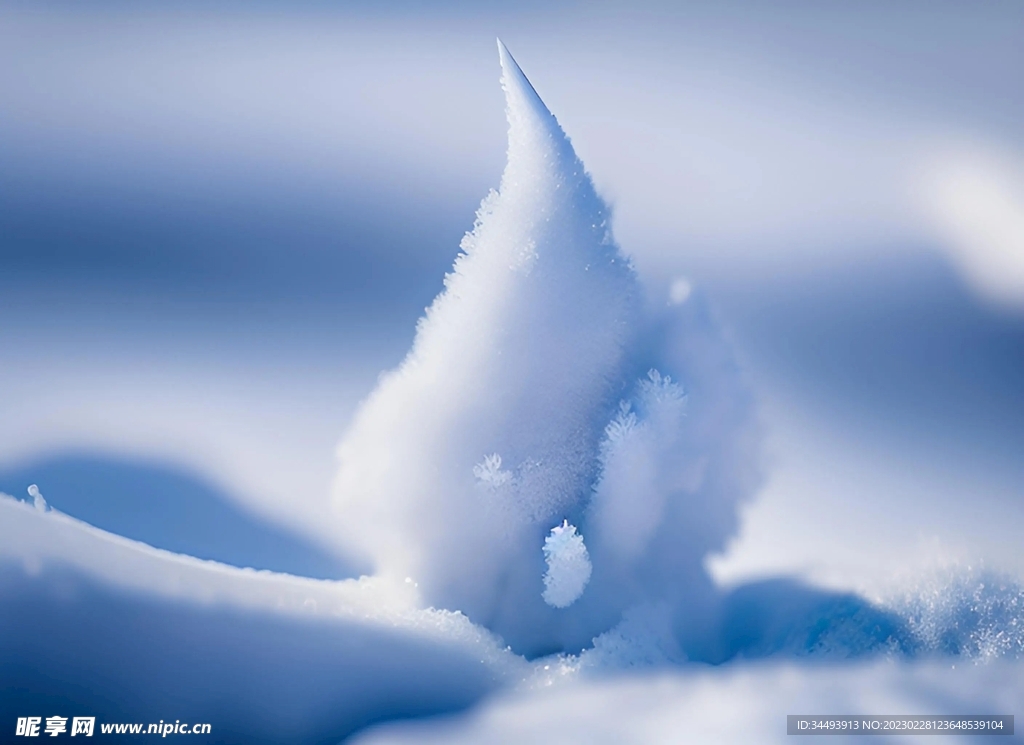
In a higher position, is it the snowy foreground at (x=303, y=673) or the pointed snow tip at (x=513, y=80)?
the pointed snow tip at (x=513, y=80)

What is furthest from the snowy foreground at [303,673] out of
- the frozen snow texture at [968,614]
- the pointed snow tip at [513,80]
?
the pointed snow tip at [513,80]

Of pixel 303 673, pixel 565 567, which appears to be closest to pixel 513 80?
pixel 565 567

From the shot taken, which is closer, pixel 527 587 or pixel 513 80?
pixel 513 80

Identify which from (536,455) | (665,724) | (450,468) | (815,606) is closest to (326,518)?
(450,468)

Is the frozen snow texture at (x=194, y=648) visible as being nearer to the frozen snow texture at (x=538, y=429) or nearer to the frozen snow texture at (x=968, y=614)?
the frozen snow texture at (x=538, y=429)

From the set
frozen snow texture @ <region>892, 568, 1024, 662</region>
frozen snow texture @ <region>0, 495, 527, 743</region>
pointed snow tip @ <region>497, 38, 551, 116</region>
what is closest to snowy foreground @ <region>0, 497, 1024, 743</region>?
frozen snow texture @ <region>0, 495, 527, 743</region>

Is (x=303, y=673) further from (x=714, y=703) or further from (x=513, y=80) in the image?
(x=513, y=80)

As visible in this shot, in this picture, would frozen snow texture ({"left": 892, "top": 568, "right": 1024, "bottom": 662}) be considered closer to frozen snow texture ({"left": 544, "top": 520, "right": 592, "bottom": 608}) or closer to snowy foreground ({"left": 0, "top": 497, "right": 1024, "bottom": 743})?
snowy foreground ({"left": 0, "top": 497, "right": 1024, "bottom": 743})
